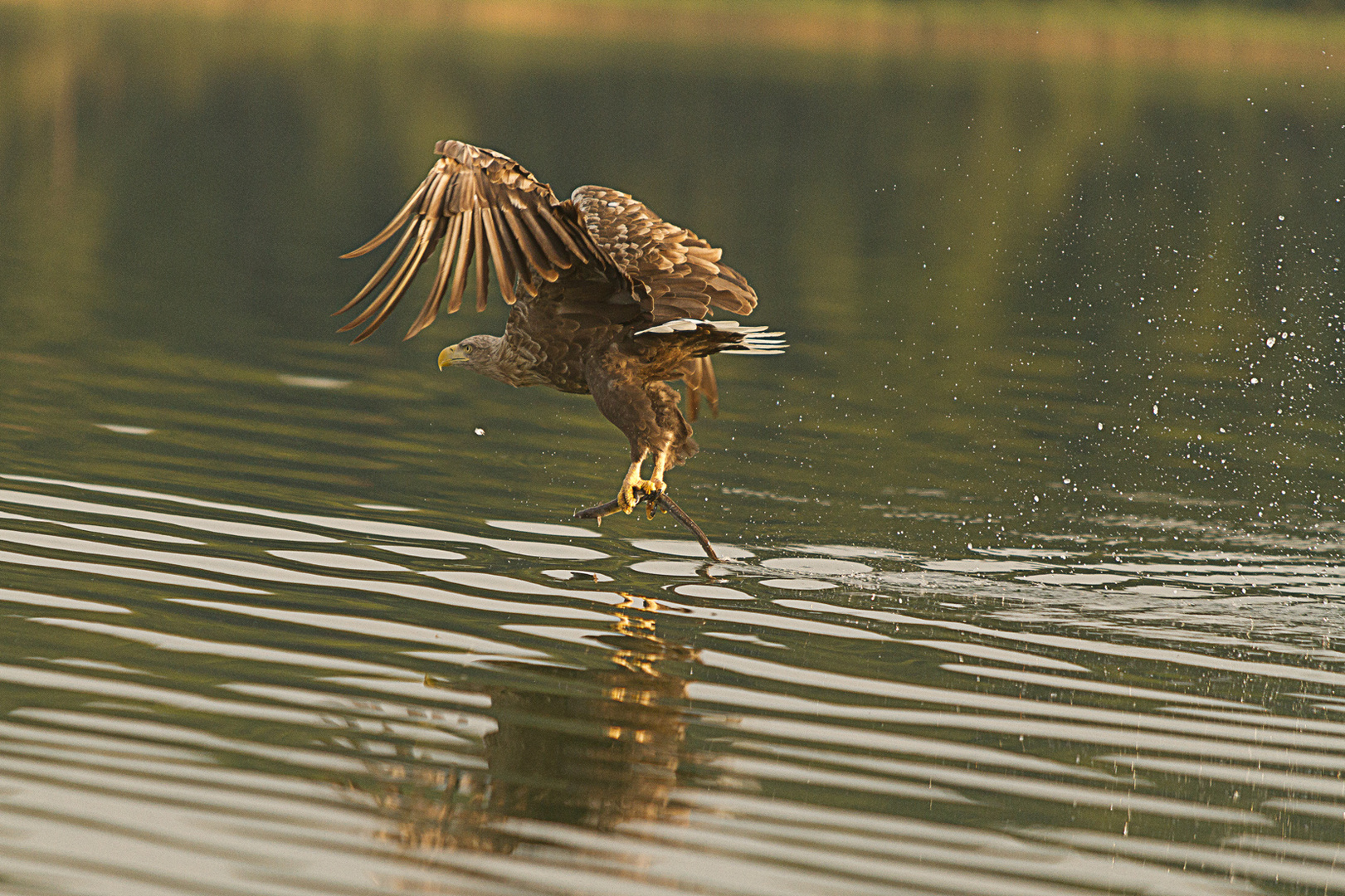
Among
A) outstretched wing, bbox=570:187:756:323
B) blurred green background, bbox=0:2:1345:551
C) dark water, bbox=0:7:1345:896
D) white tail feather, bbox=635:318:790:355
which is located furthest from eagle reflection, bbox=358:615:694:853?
blurred green background, bbox=0:2:1345:551

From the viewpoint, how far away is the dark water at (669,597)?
17.0 ft

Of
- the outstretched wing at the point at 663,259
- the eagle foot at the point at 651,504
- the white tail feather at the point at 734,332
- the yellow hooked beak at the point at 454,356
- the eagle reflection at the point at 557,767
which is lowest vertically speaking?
the eagle reflection at the point at 557,767

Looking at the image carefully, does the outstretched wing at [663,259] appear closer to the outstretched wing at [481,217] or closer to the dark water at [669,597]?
the outstretched wing at [481,217]

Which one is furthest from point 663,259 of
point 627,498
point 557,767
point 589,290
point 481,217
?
point 557,767

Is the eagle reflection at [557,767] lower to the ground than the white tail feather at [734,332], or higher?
lower

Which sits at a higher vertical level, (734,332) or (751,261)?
(751,261)

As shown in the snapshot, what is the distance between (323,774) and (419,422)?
633 cm

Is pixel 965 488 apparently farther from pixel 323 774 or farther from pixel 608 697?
pixel 323 774

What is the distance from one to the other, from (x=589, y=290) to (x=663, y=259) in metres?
0.47

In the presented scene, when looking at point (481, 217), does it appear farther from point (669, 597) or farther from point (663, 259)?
point (669, 597)

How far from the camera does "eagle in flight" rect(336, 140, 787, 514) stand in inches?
287

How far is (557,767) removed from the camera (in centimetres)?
565

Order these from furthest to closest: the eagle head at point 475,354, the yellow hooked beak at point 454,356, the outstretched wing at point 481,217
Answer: the yellow hooked beak at point 454,356 → the eagle head at point 475,354 → the outstretched wing at point 481,217

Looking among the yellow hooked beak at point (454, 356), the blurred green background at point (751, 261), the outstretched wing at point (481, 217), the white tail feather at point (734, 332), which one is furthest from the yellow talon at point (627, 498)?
the blurred green background at point (751, 261)
